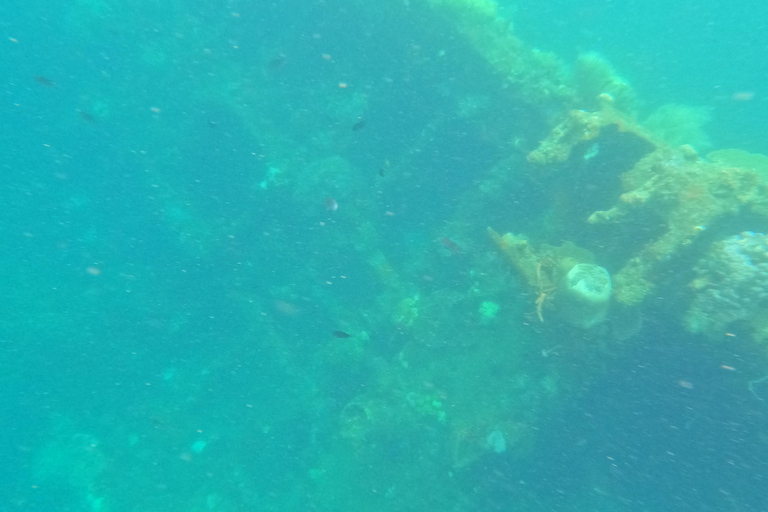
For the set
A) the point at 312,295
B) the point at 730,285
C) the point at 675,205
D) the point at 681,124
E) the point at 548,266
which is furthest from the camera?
the point at 681,124

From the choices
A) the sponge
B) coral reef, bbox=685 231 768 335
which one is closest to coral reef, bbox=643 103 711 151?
coral reef, bbox=685 231 768 335

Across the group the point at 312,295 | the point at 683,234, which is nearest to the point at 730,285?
the point at 683,234

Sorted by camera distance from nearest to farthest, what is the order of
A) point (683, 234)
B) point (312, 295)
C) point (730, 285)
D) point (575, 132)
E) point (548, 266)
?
point (730, 285) → point (683, 234) → point (548, 266) → point (575, 132) → point (312, 295)

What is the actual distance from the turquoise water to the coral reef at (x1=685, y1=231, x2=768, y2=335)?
0.93ft

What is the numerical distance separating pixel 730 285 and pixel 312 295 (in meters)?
7.67

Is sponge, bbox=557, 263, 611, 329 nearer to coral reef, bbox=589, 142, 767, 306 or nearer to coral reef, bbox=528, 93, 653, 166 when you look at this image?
coral reef, bbox=589, 142, 767, 306

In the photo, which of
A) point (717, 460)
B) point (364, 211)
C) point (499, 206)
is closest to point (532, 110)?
point (499, 206)

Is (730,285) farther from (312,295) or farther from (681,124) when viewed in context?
(681,124)

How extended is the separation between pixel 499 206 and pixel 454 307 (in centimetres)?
244

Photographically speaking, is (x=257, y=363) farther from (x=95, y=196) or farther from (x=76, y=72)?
(x=76, y=72)

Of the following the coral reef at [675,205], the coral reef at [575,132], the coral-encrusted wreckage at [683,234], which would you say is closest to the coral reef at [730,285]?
the coral-encrusted wreckage at [683,234]

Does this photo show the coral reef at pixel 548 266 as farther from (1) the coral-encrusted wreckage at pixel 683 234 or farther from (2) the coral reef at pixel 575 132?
(2) the coral reef at pixel 575 132

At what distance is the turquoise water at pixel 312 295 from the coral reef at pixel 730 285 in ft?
0.93

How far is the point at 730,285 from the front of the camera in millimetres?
5172
